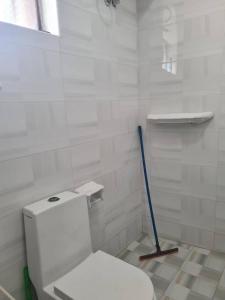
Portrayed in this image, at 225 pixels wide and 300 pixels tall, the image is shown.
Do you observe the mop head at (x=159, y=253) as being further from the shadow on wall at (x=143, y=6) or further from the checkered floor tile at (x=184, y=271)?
the shadow on wall at (x=143, y=6)

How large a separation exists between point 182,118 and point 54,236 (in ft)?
4.15

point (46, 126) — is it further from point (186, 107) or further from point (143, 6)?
point (143, 6)

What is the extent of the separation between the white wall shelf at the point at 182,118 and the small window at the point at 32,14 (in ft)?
3.40

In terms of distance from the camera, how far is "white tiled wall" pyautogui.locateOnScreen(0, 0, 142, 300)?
119 centimetres

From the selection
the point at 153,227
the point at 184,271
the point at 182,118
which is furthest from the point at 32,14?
the point at 184,271

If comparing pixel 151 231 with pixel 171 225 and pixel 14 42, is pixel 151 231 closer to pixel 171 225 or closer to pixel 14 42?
pixel 171 225

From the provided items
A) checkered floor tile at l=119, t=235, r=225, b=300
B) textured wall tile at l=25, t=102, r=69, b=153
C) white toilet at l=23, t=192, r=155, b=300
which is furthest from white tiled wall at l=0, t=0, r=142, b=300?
checkered floor tile at l=119, t=235, r=225, b=300

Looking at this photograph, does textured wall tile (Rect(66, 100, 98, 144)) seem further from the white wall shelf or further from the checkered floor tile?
the checkered floor tile

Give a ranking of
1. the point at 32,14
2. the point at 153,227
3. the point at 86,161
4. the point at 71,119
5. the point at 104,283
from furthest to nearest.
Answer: the point at 153,227
the point at 86,161
the point at 71,119
the point at 32,14
the point at 104,283

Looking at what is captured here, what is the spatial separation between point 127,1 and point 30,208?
1.74 m

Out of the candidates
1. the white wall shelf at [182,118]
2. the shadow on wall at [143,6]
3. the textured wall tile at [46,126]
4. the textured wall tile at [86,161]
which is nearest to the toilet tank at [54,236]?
the textured wall tile at [86,161]

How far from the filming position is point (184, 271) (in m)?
1.84

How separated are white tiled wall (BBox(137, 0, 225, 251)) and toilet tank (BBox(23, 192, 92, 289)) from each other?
1.01 metres

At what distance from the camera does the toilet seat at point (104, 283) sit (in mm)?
1123
